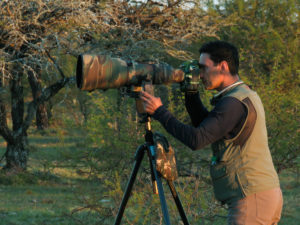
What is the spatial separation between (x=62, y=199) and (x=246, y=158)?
645cm

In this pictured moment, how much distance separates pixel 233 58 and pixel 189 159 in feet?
12.4

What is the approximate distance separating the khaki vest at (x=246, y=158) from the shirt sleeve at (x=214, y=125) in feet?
0.16

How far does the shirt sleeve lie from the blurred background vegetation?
2.67 feet

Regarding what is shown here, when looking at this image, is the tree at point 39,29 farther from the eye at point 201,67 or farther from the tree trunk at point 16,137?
the eye at point 201,67

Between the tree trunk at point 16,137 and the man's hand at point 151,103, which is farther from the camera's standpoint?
the tree trunk at point 16,137

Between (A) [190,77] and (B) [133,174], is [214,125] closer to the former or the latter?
(A) [190,77]

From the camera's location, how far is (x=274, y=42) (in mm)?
14789

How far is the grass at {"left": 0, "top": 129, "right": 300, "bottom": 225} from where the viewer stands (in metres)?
5.06

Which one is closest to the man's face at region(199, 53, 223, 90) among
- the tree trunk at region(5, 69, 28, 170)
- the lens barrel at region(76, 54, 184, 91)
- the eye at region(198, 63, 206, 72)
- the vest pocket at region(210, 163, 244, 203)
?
the eye at region(198, 63, 206, 72)

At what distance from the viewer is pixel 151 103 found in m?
2.46

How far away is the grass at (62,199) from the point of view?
5.06 m

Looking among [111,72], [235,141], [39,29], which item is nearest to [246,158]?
[235,141]

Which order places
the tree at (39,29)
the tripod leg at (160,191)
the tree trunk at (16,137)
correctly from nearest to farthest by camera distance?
the tripod leg at (160,191)
the tree at (39,29)
the tree trunk at (16,137)

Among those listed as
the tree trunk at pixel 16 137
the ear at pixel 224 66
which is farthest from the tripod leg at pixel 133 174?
the tree trunk at pixel 16 137
